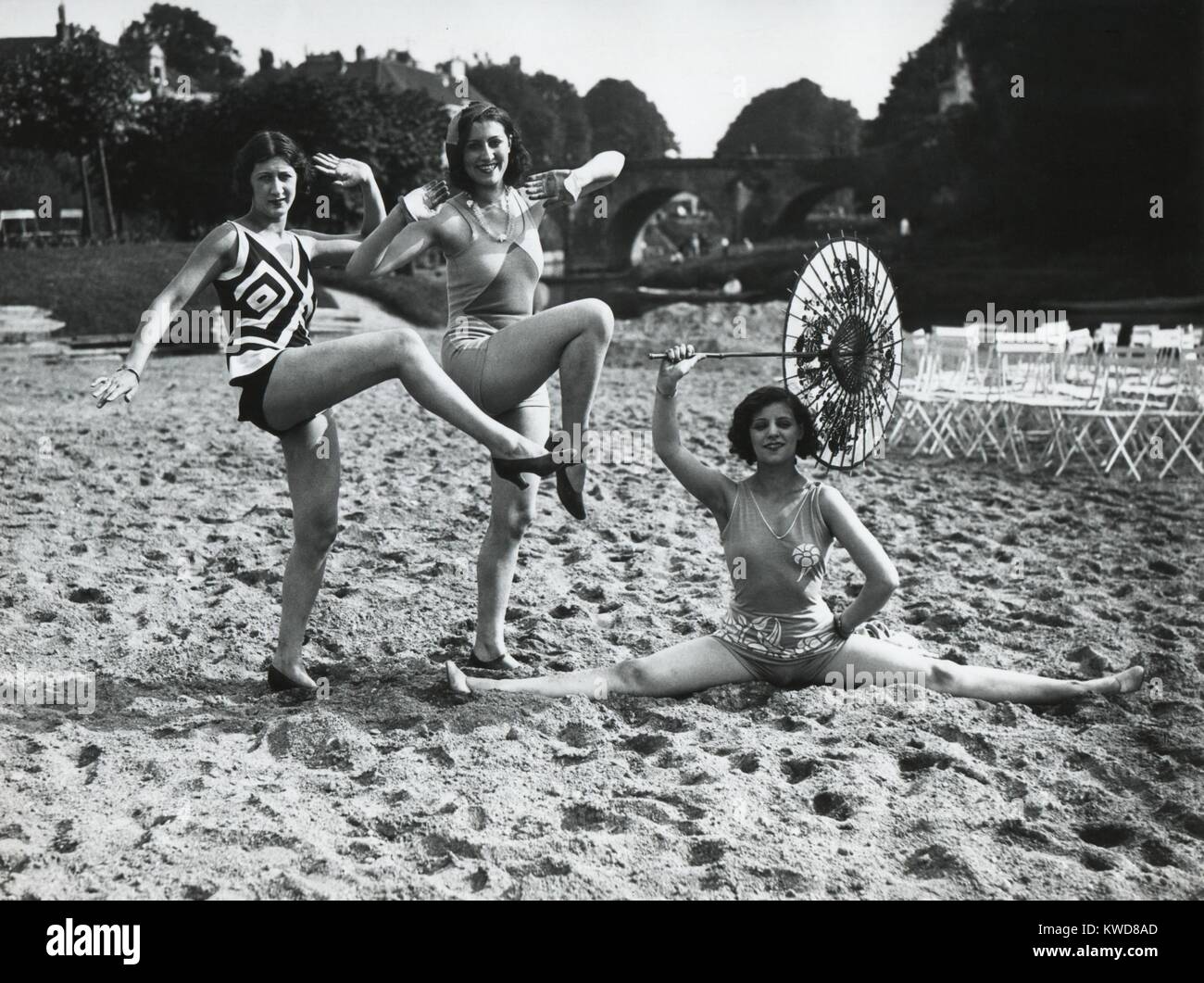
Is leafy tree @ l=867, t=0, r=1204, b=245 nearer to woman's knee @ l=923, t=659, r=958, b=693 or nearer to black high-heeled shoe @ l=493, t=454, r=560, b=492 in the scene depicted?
woman's knee @ l=923, t=659, r=958, b=693

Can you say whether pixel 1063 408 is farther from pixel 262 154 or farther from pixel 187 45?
pixel 187 45

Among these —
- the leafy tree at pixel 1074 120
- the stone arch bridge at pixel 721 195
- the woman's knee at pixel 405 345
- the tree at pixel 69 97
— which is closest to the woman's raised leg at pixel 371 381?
the woman's knee at pixel 405 345

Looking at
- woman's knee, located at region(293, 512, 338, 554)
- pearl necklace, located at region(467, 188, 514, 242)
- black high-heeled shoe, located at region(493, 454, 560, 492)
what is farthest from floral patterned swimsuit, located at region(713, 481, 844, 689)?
woman's knee, located at region(293, 512, 338, 554)

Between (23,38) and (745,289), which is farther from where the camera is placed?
(745,289)

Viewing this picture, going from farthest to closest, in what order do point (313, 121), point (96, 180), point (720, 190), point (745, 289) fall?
point (720, 190) → point (745, 289) → point (313, 121) → point (96, 180)


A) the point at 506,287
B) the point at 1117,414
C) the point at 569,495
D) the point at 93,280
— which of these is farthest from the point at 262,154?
the point at 93,280

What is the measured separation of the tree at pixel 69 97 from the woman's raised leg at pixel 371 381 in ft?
25.8

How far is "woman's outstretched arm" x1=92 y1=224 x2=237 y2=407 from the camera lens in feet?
10.5

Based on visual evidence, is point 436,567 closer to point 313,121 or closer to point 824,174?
point 313,121

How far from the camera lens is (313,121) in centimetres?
1853

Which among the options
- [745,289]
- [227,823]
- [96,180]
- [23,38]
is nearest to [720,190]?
[745,289]

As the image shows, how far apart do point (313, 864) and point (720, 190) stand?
4058cm

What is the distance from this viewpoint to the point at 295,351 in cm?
352
